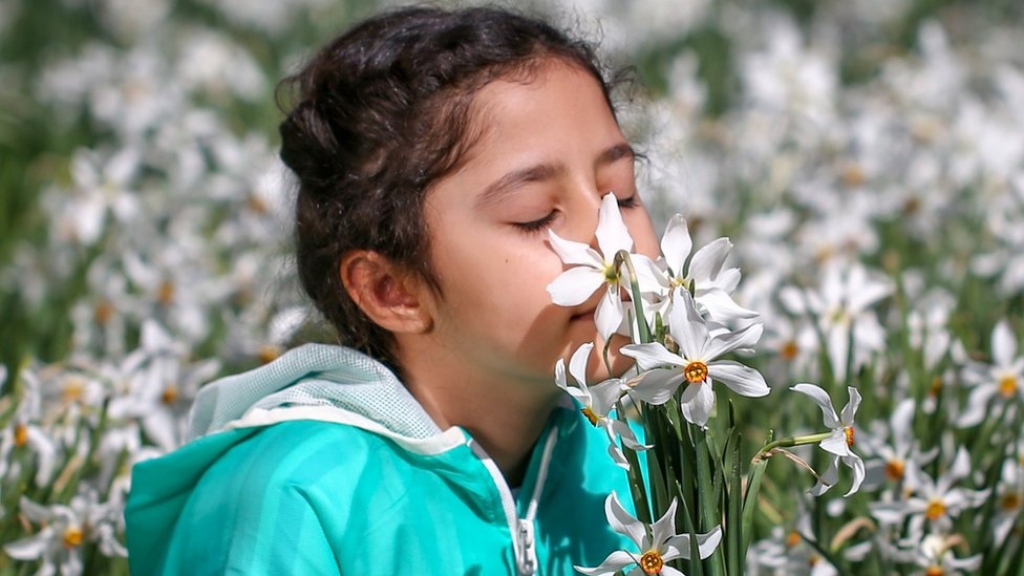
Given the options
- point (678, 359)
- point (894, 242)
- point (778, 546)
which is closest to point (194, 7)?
point (894, 242)

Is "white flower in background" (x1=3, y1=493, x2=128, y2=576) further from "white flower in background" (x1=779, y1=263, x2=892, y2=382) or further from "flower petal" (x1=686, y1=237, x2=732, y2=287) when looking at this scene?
"white flower in background" (x1=779, y1=263, x2=892, y2=382)

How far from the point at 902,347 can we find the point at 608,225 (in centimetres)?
126

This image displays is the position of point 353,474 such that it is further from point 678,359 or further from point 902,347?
point 902,347

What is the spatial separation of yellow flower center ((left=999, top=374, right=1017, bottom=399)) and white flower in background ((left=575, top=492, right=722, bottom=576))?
3.80ft

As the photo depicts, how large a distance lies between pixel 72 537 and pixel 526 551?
791 mm

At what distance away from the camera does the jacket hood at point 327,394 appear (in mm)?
1981

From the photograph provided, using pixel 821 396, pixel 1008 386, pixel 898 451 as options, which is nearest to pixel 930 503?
pixel 898 451

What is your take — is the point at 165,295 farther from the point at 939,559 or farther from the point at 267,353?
the point at 939,559

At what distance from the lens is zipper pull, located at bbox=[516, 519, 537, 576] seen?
6.54 feet

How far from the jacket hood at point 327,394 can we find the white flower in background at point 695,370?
475mm

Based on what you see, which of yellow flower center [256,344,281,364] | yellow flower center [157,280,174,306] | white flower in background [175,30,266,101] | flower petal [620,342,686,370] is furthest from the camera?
white flower in background [175,30,266,101]

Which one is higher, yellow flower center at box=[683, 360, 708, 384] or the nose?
the nose

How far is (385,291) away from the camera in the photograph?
2.04 meters

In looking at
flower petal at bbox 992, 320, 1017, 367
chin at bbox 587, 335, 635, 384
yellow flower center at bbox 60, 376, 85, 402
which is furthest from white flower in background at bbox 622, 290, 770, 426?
yellow flower center at bbox 60, 376, 85, 402
